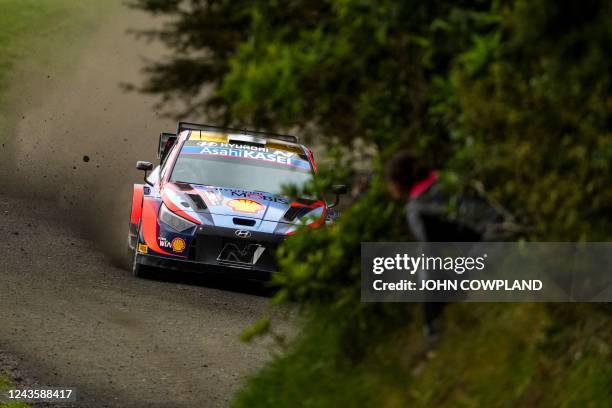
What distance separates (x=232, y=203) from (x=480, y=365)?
741cm

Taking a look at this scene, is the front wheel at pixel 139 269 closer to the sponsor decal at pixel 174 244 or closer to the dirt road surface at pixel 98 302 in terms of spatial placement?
the dirt road surface at pixel 98 302

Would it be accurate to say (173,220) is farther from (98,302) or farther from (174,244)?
(98,302)

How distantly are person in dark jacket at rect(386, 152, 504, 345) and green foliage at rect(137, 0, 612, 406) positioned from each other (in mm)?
140

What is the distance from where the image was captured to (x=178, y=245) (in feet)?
46.8

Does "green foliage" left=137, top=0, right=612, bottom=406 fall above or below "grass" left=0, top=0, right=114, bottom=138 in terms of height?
below

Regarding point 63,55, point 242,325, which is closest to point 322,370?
point 242,325

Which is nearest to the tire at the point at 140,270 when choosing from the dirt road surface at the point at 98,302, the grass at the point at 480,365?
the dirt road surface at the point at 98,302

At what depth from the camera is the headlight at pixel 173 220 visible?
14.3 metres

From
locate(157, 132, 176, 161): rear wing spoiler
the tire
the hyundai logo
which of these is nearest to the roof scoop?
locate(157, 132, 176, 161): rear wing spoiler

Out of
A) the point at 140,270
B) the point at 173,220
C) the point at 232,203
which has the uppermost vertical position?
the point at 232,203

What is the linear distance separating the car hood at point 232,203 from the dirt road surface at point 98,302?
954 mm

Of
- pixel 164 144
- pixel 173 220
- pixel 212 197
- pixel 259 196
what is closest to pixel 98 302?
pixel 173 220

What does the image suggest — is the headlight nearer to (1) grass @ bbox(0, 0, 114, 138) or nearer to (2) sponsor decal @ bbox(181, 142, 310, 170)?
(2) sponsor decal @ bbox(181, 142, 310, 170)

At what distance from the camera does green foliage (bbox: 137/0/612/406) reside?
254 inches
